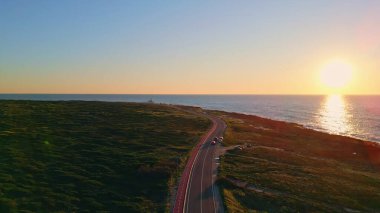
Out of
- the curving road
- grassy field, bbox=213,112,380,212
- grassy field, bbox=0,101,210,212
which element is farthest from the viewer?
grassy field, bbox=213,112,380,212

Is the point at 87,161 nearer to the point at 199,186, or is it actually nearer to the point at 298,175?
the point at 199,186

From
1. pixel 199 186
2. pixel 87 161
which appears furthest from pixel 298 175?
pixel 87 161

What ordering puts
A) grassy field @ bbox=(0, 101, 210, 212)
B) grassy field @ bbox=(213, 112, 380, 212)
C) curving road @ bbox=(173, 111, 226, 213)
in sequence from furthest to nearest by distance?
grassy field @ bbox=(213, 112, 380, 212) → grassy field @ bbox=(0, 101, 210, 212) → curving road @ bbox=(173, 111, 226, 213)

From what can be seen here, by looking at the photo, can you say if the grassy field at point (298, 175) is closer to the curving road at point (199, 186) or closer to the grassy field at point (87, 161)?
the curving road at point (199, 186)

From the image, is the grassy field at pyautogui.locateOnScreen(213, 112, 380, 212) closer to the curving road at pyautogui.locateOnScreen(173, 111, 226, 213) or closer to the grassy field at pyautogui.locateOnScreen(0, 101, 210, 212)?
the curving road at pyautogui.locateOnScreen(173, 111, 226, 213)

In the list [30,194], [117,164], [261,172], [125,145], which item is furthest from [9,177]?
[261,172]

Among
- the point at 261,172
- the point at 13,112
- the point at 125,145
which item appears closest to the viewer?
the point at 261,172

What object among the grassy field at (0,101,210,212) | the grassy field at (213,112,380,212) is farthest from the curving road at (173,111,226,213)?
the grassy field at (0,101,210,212)

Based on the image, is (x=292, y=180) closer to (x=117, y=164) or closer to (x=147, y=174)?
(x=147, y=174)
